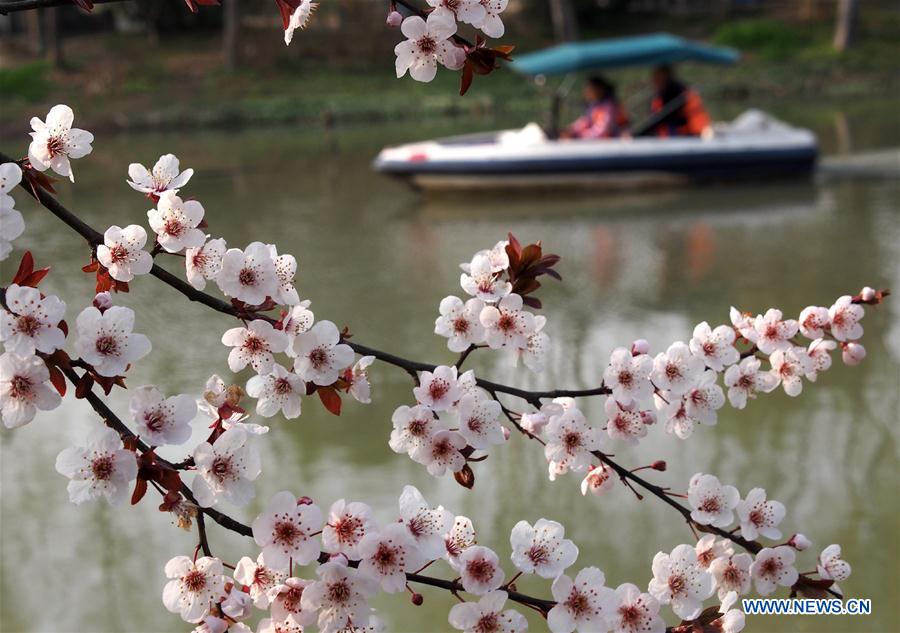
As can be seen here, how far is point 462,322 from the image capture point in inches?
47.5

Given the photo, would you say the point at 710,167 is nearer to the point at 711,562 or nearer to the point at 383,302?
the point at 383,302

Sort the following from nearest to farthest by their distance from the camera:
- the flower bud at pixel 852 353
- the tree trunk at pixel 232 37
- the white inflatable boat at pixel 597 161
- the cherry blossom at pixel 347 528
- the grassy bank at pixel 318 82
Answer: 1. the cherry blossom at pixel 347 528
2. the flower bud at pixel 852 353
3. the white inflatable boat at pixel 597 161
4. the grassy bank at pixel 318 82
5. the tree trunk at pixel 232 37

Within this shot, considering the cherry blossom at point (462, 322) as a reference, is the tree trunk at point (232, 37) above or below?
below

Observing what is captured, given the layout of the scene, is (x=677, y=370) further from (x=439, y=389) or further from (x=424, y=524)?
(x=424, y=524)

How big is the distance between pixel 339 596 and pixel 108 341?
0.30 meters

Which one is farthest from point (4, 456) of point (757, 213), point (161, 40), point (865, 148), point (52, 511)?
point (161, 40)

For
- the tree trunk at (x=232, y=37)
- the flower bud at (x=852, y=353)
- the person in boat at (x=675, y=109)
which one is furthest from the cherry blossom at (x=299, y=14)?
the tree trunk at (x=232, y=37)

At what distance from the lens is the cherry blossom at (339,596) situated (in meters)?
0.92

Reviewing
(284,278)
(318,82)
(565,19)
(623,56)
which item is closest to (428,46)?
(284,278)

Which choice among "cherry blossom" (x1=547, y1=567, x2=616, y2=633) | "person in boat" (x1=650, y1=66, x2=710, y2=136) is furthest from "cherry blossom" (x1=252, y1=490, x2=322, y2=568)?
"person in boat" (x1=650, y1=66, x2=710, y2=136)

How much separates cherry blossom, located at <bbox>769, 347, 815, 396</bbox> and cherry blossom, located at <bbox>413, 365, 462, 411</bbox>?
506 mm

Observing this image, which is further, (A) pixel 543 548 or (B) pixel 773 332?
(B) pixel 773 332

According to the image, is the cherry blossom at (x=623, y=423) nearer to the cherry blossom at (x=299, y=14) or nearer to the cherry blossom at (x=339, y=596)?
the cherry blossom at (x=339, y=596)

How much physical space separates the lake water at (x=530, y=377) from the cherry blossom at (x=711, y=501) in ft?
4.70
